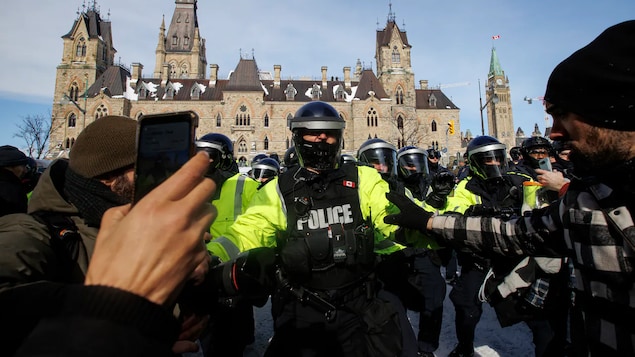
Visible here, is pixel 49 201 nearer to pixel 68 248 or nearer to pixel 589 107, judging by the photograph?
pixel 68 248

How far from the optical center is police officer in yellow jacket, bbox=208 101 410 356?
7.95 ft

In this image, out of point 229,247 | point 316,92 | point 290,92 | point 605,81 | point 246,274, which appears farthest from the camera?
point 316,92

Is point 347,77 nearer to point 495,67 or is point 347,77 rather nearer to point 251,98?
point 251,98

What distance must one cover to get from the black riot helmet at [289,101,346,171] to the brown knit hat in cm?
169

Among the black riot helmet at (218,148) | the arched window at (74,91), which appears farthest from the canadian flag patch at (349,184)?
the arched window at (74,91)

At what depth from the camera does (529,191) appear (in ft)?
12.6

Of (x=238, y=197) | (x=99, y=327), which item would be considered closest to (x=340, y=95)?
(x=238, y=197)

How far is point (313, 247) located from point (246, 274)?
1.03 m

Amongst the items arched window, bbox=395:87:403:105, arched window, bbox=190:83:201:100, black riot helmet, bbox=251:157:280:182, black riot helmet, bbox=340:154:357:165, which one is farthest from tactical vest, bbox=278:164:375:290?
arched window, bbox=190:83:201:100

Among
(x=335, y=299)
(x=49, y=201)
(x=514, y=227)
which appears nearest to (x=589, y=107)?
(x=514, y=227)

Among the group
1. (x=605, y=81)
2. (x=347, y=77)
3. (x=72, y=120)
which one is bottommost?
(x=605, y=81)

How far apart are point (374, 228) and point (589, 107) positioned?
1746mm

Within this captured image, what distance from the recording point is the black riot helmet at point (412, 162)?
5656mm

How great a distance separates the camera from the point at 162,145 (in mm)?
942
